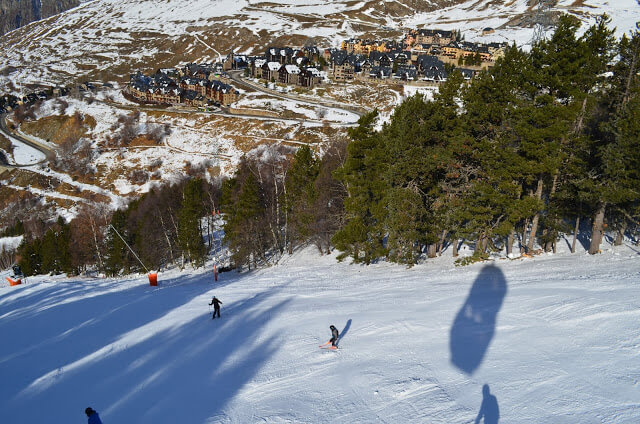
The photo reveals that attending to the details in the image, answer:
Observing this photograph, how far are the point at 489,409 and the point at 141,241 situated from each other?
40427mm

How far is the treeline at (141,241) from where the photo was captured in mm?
37688

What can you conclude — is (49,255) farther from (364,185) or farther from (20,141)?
(20,141)

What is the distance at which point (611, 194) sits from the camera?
697 inches

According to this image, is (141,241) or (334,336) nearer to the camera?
(334,336)

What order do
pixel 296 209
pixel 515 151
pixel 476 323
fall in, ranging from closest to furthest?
pixel 476 323, pixel 515 151, pixel 296 209

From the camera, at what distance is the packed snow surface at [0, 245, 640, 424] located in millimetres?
9914

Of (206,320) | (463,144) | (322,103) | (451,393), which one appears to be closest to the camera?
(451,393)

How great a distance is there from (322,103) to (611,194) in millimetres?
91032

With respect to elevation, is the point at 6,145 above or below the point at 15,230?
above

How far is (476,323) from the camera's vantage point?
1398 centimetres

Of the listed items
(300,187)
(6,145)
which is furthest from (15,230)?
(300,187)

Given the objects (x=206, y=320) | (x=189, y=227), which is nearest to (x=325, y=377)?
(x=206, y=320)

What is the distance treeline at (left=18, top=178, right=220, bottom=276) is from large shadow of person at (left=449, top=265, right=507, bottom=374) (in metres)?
27.7

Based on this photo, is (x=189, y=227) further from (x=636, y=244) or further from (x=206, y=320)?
(x=636, y=244)
